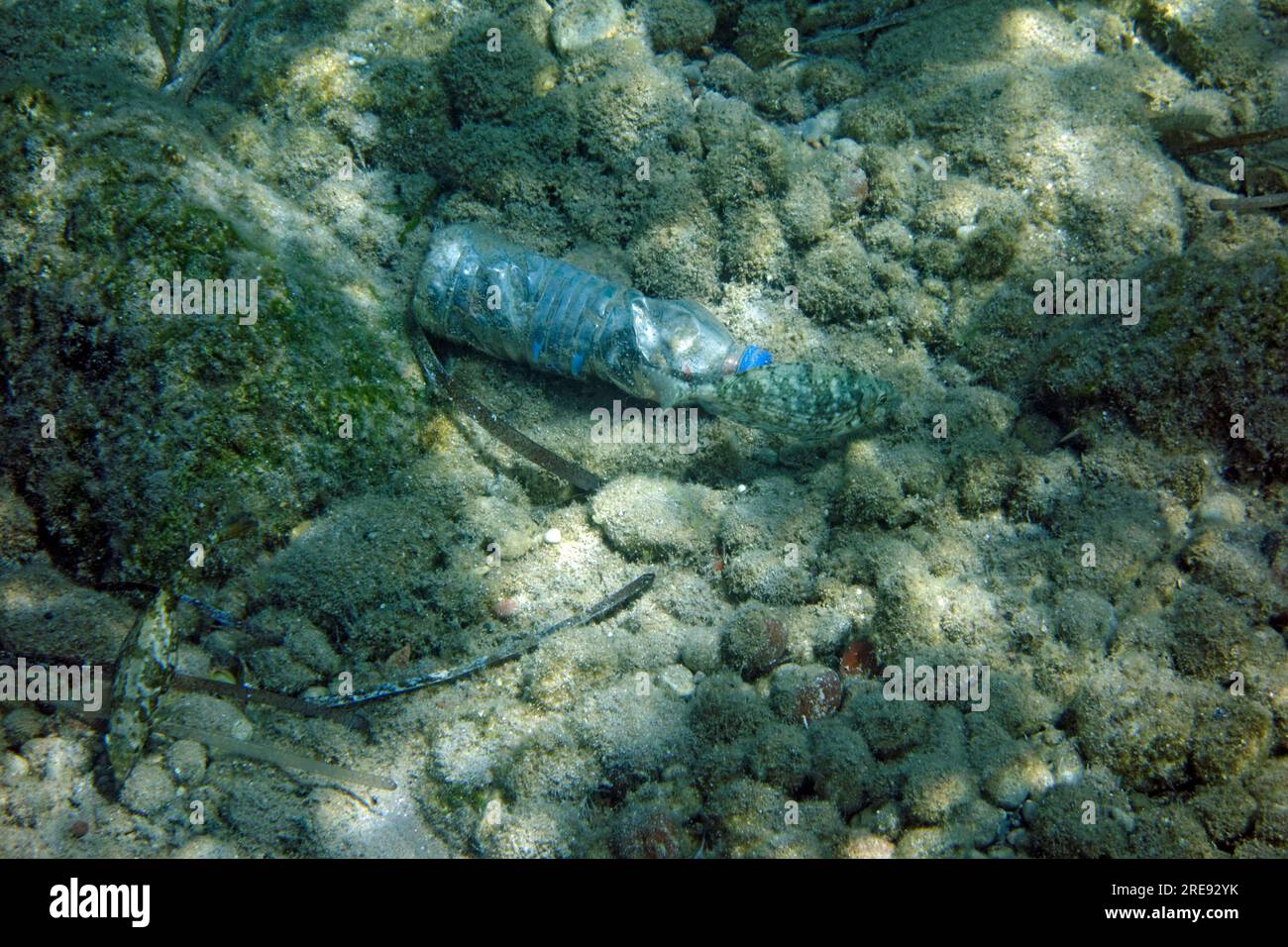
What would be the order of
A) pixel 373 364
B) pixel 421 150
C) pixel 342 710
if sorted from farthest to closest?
pixel 421 150 → pixel 373 364 → pixel 342 710

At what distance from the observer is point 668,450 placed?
13.2 feet

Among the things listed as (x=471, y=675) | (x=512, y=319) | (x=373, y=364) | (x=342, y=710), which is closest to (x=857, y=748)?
(x=471, y=675)

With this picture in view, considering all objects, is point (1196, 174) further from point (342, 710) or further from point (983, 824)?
point (342, 710)

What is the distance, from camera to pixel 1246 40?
4883 millimetres

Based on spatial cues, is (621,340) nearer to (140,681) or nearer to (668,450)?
(668,450)

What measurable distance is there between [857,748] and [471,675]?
6.29 feet

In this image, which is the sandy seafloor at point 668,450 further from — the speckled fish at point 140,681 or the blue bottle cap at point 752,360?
the blue bottle cap at point 752,360

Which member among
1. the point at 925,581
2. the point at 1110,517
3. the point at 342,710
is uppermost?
the point at 1110,517

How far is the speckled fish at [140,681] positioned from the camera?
9.24ft

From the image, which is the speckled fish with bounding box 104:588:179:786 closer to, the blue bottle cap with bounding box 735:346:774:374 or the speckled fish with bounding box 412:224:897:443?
the speckled fish with bounding box 412:224:897:443

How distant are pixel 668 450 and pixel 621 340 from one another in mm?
733

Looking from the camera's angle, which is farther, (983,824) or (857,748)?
(857,748)

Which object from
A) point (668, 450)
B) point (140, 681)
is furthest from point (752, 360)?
point (140, 681)

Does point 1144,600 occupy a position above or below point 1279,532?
below
